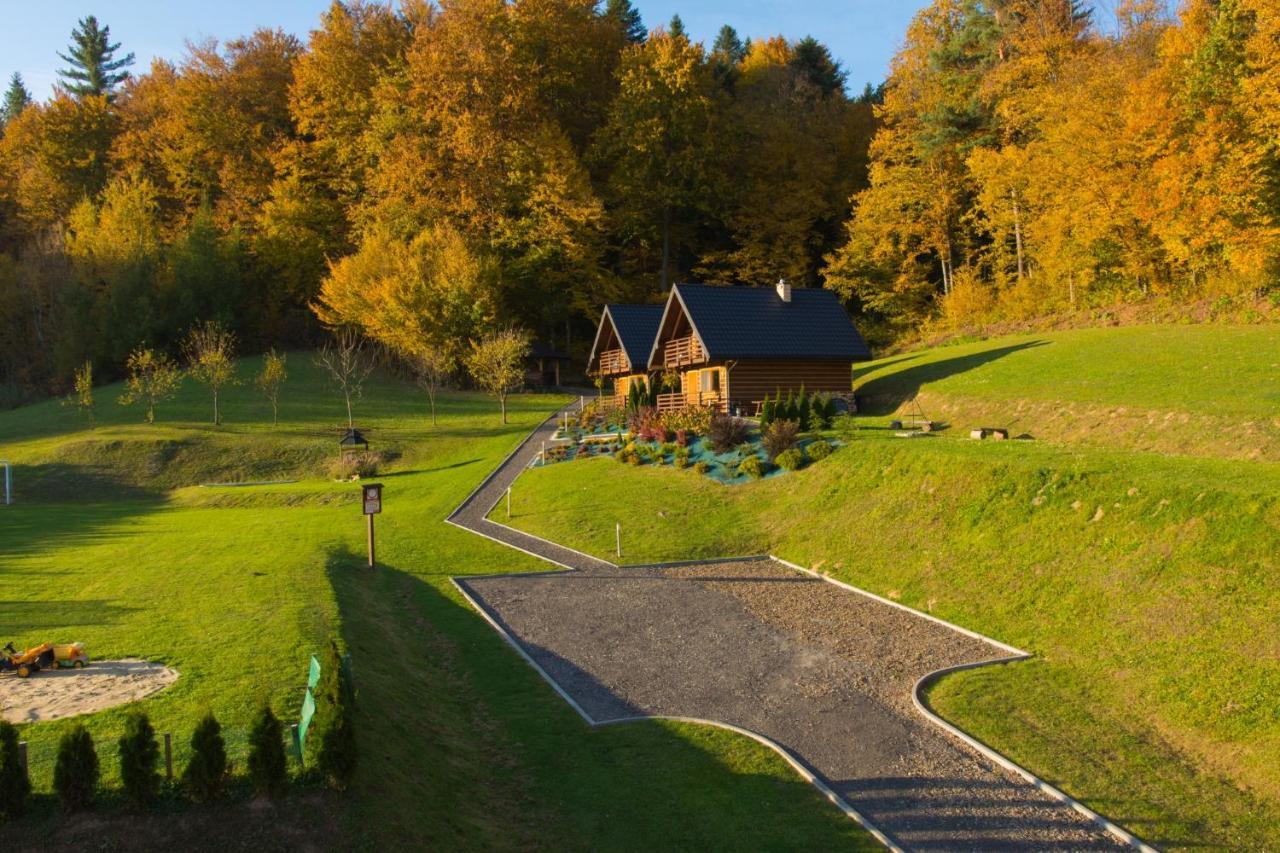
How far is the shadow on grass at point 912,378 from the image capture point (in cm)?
3634

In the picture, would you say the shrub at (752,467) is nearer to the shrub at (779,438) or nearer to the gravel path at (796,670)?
the shrub at (779,438)

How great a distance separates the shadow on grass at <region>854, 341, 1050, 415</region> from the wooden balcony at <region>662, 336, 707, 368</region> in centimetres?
723

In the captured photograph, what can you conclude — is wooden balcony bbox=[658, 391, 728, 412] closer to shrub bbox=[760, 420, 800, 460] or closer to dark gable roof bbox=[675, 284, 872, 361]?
dark gable roof bbox=[675, 284, 872, 361]

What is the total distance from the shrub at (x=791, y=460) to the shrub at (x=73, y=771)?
824 inches

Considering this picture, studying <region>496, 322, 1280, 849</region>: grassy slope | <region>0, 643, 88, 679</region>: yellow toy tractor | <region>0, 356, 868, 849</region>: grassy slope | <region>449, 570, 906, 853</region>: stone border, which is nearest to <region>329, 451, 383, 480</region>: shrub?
<region>0, 356, 868, 849</region>: grassy slope

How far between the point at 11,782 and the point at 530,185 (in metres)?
57.5

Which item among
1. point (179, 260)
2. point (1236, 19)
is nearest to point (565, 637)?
point (1236, 19)

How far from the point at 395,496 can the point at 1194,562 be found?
27.9 meters

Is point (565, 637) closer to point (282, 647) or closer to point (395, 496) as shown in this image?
point (282, 647)

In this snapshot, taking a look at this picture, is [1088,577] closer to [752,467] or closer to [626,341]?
[752,467]

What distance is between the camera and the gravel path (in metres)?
10.1

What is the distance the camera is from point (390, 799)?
8.97 m

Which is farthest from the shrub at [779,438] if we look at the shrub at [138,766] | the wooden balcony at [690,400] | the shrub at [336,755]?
the shrub at [138,766]

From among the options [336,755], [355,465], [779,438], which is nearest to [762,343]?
[779,438]
